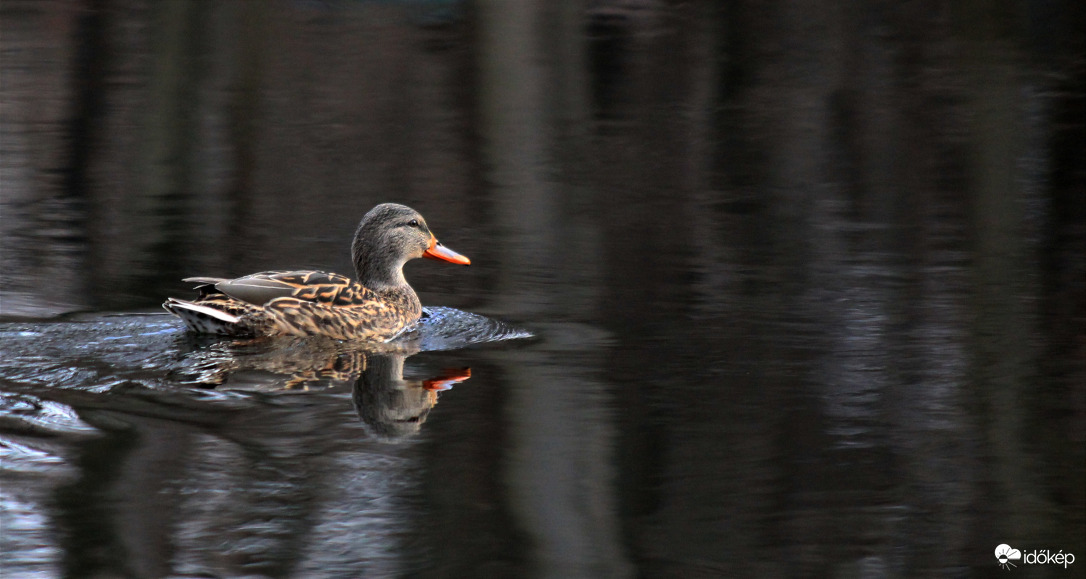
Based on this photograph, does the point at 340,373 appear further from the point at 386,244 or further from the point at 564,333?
the point at 386,244

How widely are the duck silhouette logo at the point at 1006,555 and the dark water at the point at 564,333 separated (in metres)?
0.03

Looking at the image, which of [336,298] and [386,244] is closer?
[336,298]

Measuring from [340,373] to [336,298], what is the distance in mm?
905

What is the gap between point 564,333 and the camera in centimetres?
831

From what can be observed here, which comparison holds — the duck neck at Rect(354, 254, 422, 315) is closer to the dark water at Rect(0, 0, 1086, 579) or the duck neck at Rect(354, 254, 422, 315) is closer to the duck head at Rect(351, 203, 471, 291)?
the duck head at Rect(351, 203, 471, 291)

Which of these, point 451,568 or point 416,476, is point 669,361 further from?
point 451,568

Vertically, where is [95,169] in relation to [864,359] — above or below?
above

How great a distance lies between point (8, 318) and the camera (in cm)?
819

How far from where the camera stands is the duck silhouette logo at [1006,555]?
5207 mm

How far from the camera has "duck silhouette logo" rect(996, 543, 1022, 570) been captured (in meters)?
5.21

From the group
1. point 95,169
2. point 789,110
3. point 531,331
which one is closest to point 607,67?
point 789,110

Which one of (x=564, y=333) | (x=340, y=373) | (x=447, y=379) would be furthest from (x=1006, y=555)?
(x=340, y=373)

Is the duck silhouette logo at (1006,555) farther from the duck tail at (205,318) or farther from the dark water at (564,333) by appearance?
the duck tail at (205,318)

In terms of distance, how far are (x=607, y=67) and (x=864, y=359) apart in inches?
534
